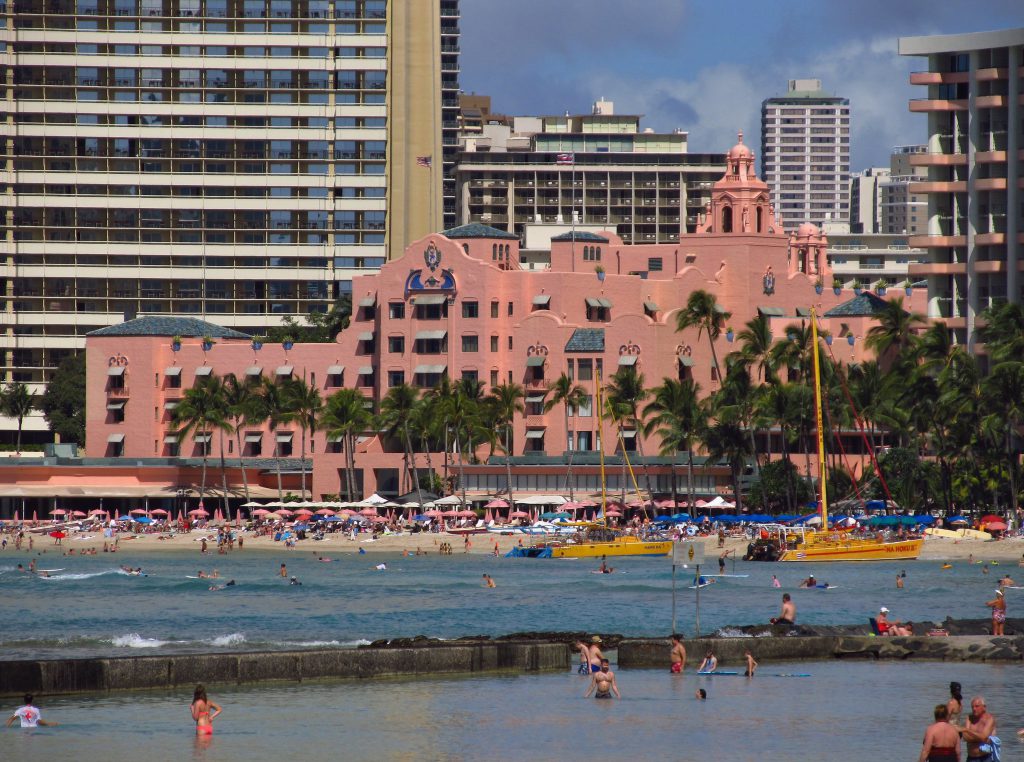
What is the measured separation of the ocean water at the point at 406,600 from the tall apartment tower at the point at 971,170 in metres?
34.5

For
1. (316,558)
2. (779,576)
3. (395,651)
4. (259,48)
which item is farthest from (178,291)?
(395,651)

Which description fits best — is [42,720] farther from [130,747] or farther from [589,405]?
[589,405]

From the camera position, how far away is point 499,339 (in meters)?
136

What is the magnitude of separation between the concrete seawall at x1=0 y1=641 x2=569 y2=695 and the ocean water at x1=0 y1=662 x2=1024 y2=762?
0.36 meters

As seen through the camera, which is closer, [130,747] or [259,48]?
[130,747]

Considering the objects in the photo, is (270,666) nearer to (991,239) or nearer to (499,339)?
(499,339)

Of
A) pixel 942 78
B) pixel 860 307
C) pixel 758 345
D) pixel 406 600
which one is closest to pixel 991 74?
pixel 942 78

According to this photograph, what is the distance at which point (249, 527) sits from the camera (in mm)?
127312

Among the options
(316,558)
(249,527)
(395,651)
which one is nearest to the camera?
(395,651)

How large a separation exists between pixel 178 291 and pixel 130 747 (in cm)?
12908

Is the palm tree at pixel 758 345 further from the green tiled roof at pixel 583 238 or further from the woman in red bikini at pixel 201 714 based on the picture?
the woman in red bikini at pixel 201 714

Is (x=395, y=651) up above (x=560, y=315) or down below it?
below

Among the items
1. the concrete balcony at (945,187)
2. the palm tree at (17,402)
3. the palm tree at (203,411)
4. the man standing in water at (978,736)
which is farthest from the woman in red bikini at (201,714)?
the palm tree at (17,402)

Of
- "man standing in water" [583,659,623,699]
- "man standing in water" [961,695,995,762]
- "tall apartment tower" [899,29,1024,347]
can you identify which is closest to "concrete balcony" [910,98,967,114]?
"tall apartment tower" [899,29,1024,347]
